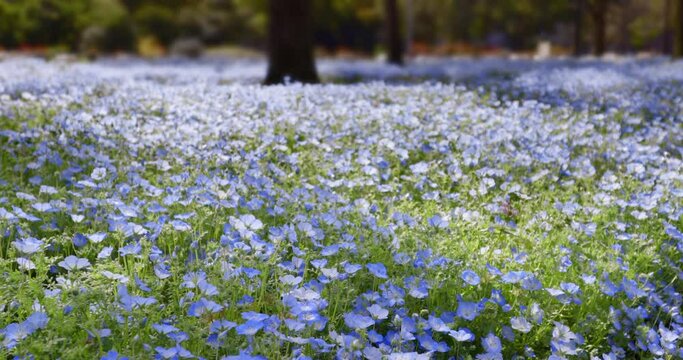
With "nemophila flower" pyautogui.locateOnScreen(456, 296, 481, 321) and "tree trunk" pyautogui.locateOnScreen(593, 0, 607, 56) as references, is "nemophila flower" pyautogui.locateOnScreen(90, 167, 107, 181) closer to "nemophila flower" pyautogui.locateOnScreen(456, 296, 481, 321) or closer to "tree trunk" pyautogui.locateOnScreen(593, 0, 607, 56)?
"nemophila flower" pyautogui.locateOnScreen(456, 296, 481, 321)

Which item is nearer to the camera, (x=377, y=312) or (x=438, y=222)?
(x=377, y=312)

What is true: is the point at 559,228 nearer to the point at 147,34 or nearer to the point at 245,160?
the point at 245,160

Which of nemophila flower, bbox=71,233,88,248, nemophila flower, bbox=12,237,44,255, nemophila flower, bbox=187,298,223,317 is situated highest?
nemophila flower, bbox=12,237,44,255

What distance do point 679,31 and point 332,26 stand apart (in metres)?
24.8

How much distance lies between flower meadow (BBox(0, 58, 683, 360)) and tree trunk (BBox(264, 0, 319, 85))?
5.17 metres

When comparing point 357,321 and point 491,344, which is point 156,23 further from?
point 491,344

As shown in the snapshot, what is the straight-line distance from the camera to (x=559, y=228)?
4355 mm

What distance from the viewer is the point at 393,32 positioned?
19.6m

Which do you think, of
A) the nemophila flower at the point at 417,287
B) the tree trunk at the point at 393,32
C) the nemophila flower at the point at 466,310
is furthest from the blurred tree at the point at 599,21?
the nemophila flower at the point at 466,310

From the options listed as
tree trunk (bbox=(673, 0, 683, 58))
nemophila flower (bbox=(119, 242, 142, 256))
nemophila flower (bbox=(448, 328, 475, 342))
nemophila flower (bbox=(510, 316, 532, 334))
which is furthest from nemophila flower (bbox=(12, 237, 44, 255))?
tree trunk (bbox=(673, 0, 683, 58))

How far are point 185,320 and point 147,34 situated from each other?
39812 millimetres

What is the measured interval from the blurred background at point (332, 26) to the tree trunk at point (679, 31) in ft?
26.6

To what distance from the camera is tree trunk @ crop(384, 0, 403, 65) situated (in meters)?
19.0

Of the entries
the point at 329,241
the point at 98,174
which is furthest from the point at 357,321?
the point at 98,174
